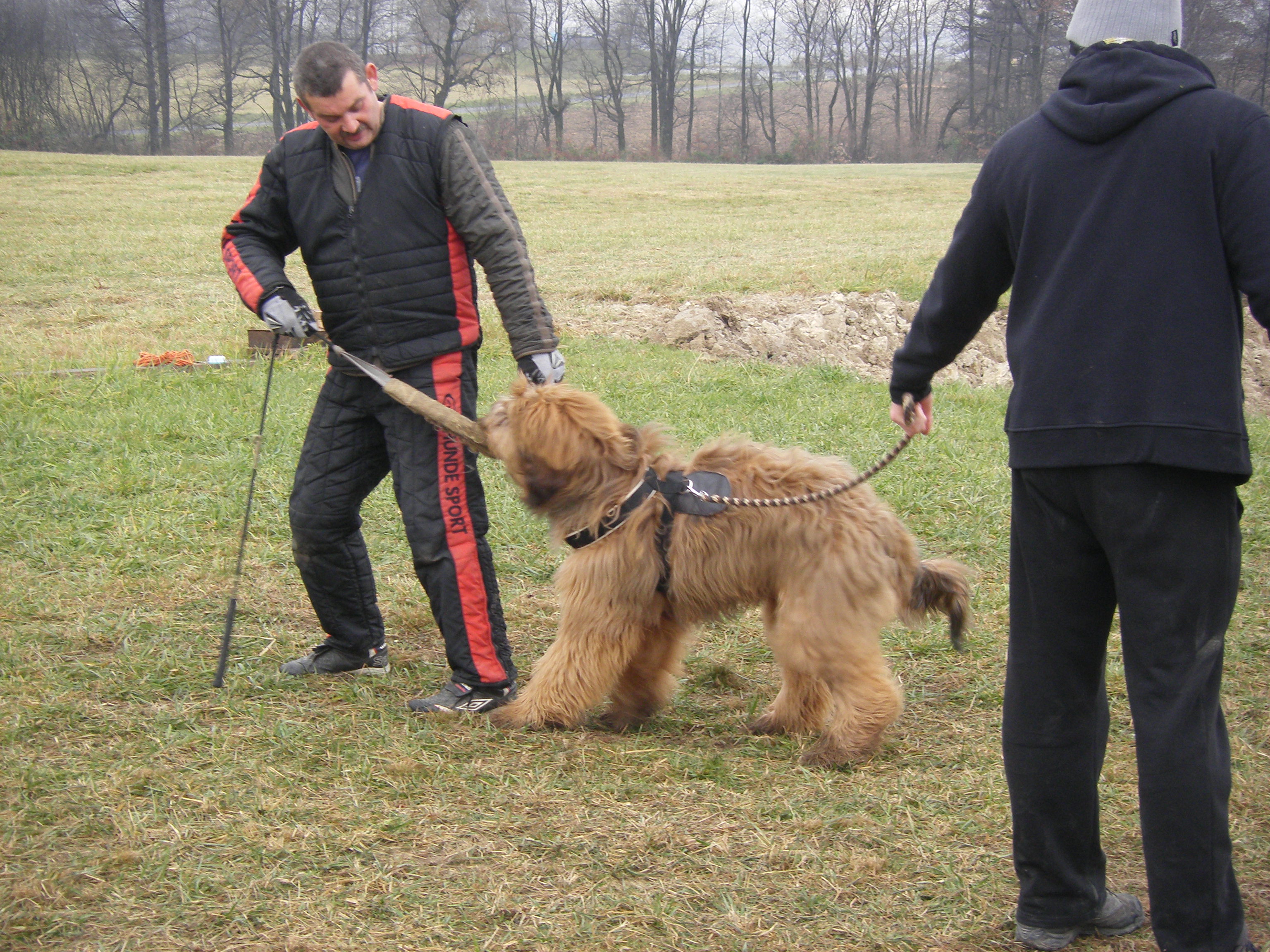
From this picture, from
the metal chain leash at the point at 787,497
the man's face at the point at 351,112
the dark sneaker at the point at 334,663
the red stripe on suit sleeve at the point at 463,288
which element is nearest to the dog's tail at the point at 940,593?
the metal chain leash at the point at 787,497

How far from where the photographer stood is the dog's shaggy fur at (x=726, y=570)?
366 centimetres

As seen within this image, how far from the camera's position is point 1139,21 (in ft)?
7.70

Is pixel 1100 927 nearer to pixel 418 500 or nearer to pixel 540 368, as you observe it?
pixel 540 368

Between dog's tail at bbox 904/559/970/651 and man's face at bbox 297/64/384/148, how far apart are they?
2439 millimetres

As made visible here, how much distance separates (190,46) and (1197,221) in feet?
167

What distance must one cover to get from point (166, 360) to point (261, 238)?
563 centimetres

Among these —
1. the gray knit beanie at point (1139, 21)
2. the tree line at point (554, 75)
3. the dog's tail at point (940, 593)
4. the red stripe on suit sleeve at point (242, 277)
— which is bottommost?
the dog's tail at point (940, 593)

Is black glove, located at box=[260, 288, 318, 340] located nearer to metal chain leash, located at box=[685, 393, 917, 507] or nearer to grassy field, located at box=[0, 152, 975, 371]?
metal chain leash, located at box=[685, 393, 917, 507]

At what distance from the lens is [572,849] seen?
120 inches

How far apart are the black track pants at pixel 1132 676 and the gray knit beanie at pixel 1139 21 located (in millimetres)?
936

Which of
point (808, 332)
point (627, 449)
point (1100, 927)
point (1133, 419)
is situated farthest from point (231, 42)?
point (1100, 927)

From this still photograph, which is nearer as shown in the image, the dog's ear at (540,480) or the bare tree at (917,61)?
the dog's ear at (540,480)

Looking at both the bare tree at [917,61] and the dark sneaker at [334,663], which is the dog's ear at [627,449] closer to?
the dark sneaker at [334,663]

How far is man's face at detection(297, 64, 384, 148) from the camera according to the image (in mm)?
3602
